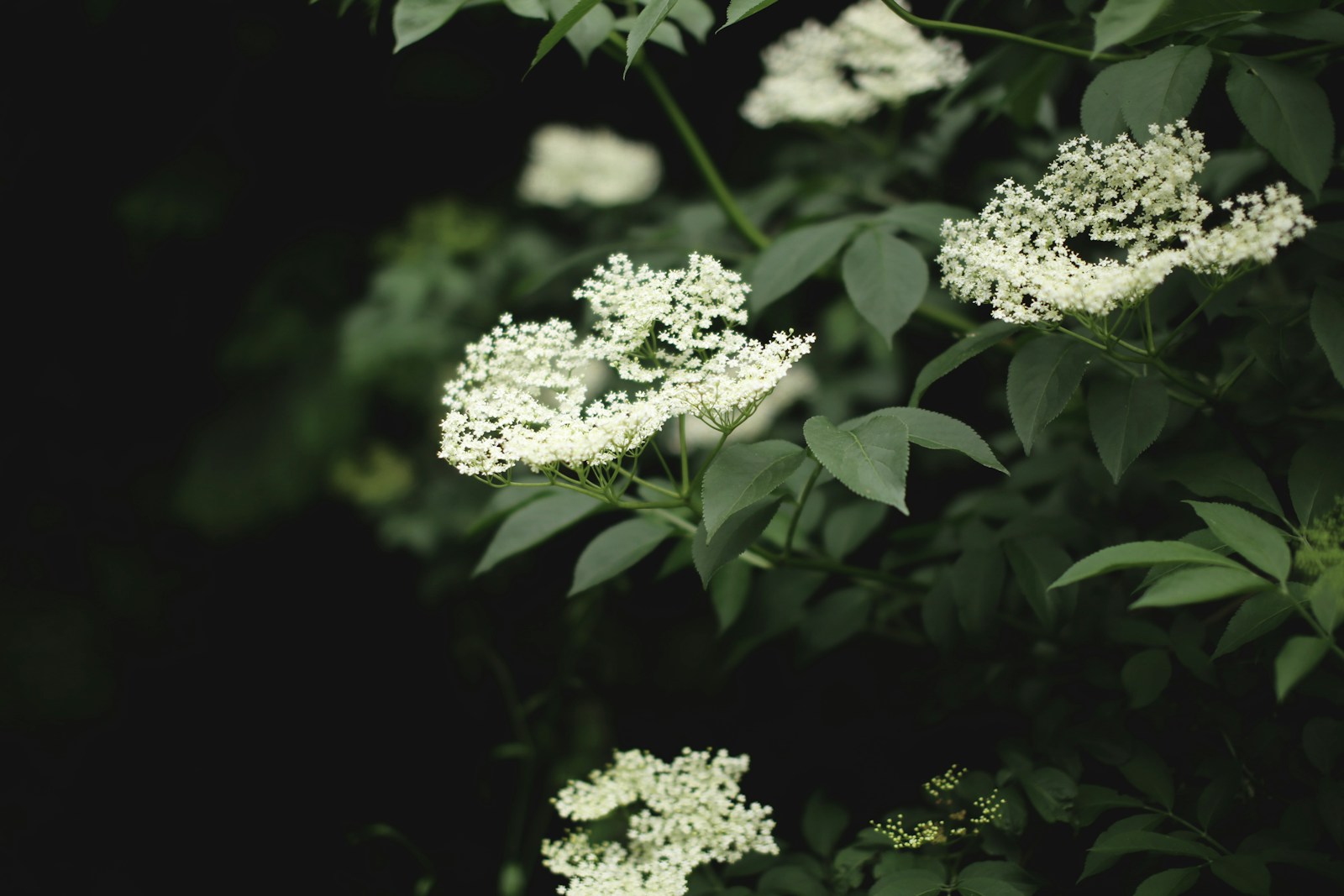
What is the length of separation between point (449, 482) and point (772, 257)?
1.59m

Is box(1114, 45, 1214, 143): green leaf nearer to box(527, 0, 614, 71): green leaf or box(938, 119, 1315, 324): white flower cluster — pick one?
box(938, 119, 1315, 324): white flower cluster

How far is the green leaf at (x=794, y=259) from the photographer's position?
4.45 feet

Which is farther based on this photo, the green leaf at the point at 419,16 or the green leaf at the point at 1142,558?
the green leaf at the point at 419,16

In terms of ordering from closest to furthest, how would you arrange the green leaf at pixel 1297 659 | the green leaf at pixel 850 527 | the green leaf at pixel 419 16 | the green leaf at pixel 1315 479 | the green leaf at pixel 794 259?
the green leaf at pixel 1297 659
the green leaf at pixel 1315 479
the green leaf at pixel 419 16
the green leaf at pixel 794 259
the green leaf at pixel 850 527

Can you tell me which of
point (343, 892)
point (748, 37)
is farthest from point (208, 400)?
point (748, 37)

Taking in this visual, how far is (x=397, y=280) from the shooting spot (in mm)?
2648

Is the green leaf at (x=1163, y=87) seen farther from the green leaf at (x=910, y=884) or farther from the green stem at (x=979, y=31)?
the green leaf at (x=910, y=884)

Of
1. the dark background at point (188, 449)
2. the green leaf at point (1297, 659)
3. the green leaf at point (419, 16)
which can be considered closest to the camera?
the green leaf at point (1297, 659)

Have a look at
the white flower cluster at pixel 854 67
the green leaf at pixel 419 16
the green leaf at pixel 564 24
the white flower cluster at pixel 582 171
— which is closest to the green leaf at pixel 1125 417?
the green leaf at pixel 564 24

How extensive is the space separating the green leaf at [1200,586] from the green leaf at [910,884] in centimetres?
41

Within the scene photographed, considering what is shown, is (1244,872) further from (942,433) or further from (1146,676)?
(942,433)

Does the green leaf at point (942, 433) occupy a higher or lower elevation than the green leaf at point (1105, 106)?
lower

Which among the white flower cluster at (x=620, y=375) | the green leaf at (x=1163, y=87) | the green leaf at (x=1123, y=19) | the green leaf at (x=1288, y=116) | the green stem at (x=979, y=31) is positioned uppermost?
the green leaf at (x=1123, y=19)

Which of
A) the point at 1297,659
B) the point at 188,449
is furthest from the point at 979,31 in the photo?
the point at 188,449
